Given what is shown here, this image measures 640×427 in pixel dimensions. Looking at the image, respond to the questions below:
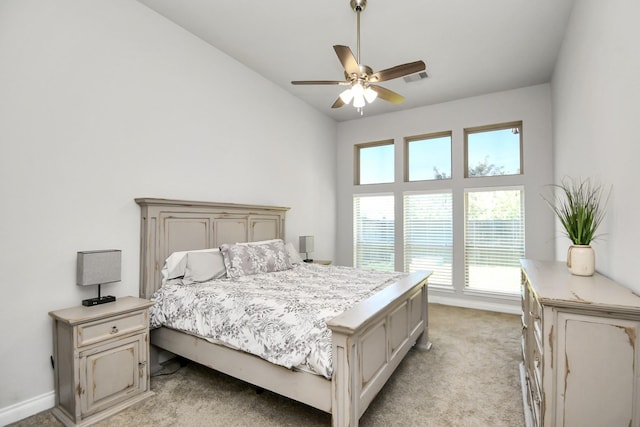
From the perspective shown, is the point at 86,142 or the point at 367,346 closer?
the point at 367,346

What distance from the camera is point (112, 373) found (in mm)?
2176

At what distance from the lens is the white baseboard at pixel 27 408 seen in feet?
6.69

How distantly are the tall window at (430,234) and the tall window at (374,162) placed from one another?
60 centimetres

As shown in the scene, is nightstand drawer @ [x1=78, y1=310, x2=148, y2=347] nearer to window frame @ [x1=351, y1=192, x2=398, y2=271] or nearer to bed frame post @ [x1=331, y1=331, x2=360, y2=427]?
bed frame post @ [x1=331, y1=331, x2=360, y2=427]

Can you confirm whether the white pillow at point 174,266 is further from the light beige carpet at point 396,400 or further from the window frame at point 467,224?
the window frame at point 467,224

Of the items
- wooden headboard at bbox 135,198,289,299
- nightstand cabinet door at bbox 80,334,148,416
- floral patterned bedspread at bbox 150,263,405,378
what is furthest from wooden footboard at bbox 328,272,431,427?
wooden headboard at bbox 135,198,289,299

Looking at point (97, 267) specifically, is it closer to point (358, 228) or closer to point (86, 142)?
point (86, 142)

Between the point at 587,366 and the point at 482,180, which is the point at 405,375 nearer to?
the point at 587,366

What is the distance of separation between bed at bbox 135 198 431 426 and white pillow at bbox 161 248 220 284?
0.05 m

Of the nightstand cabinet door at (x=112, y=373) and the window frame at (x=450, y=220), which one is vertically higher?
the window frame at (x=450, y=220)

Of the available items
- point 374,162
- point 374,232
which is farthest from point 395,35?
point 374,232

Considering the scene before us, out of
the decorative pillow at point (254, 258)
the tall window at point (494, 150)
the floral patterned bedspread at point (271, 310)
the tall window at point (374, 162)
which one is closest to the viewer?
the floral patterned bedspread at point (271, 310)

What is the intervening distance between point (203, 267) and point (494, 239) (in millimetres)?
4140

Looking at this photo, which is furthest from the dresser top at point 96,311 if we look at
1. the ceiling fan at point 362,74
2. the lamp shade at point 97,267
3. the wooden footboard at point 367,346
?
the ceiling fan at point 362,74
